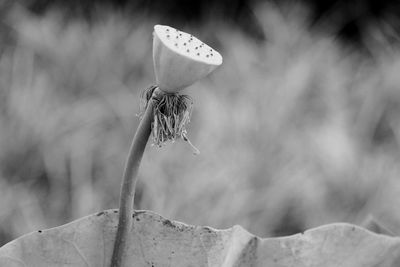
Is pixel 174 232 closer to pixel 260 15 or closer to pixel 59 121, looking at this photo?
pixel 59 121

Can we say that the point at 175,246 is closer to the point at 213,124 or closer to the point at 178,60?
the point at 178,60

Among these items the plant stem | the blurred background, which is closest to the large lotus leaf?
the plant stem

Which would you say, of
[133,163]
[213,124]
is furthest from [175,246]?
[213,124]

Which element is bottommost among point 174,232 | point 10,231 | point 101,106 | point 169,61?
point 10,231

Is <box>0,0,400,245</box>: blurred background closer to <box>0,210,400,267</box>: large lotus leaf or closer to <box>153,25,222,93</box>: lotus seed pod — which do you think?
<box>0,210,400,267</box>: large lotus leaf

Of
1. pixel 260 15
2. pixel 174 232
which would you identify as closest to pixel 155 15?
pixel 260 15

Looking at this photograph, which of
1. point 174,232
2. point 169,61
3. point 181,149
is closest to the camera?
point 169,61
